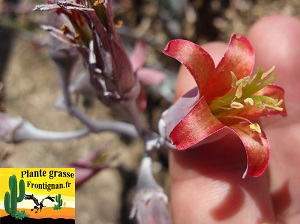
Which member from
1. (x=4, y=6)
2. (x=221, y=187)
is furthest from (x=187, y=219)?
(x=4, y=6)

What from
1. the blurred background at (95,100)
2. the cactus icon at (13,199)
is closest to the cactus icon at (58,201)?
the cactus icon at (13,199)

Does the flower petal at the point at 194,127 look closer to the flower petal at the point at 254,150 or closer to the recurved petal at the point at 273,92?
the flower petal at the point at 254,150

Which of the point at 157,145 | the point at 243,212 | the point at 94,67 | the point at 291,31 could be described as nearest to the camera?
the point at 94,67

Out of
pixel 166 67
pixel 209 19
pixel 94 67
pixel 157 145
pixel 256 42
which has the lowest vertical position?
pixel 157 145

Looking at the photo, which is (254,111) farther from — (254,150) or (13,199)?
(13,199)

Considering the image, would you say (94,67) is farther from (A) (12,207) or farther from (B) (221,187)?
(B) (221,187)

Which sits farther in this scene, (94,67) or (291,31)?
(291,31)

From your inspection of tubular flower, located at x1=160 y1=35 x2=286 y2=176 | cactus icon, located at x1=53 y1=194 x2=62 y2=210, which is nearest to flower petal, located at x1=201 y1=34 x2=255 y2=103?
tubular flower, located at x1=160 y1=35 x2=286 y2=176
